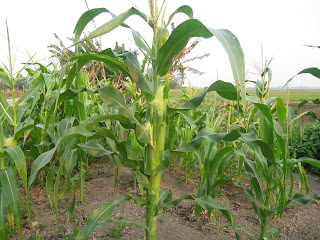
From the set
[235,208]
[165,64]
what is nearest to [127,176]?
[235,208]

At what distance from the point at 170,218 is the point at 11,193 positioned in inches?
36.4

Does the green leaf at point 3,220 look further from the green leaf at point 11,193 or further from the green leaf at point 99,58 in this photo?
the green leaf at point 99,58

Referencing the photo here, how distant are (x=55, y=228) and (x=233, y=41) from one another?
1.38 metres

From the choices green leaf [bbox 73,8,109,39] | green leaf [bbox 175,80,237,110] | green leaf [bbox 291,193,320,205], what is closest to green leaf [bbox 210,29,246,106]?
green leaf [bbox 175,80,237,110]

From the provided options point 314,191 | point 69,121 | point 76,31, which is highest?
point 76,31

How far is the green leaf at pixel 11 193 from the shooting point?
97cm

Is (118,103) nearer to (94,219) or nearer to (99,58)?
(99,58)

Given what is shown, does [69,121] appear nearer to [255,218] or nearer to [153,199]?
[153,199]

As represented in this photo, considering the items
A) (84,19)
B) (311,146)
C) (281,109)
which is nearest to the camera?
(84,19)

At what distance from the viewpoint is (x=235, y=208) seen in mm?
1596

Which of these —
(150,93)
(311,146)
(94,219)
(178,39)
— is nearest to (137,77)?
(150,93)

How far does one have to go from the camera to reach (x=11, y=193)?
100cm

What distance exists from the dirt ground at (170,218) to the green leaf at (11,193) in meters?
0.30

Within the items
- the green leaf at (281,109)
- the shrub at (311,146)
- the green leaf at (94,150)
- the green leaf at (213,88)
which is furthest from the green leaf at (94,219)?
the shrub at (311,146)
